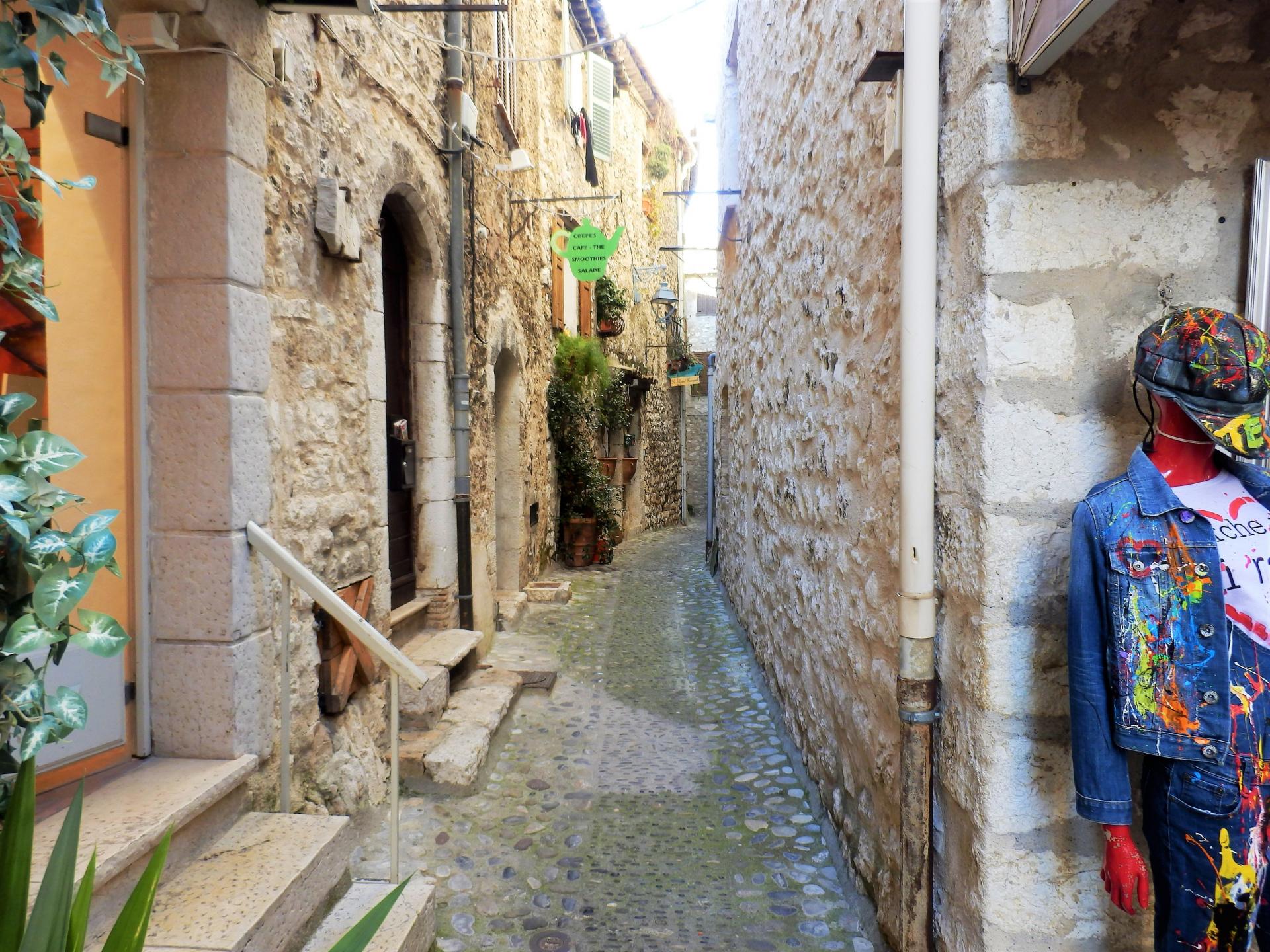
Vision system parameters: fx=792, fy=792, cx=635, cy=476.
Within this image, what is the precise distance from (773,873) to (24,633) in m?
2.34

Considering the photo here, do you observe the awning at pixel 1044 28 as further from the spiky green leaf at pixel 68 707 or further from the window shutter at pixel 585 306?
the window shutter at pixel 585 306

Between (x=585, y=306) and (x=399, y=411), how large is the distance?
5781 mm

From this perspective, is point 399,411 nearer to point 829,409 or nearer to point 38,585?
point 829,409

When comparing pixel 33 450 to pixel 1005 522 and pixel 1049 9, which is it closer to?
pixel 1005 522

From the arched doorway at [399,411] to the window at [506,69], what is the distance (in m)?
2.22

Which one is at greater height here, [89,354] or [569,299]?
[569,299]

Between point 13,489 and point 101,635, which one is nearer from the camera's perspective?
point 13,489

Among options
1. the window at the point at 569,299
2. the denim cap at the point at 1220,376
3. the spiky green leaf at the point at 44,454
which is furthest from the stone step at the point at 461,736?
the window at the point at 569,299

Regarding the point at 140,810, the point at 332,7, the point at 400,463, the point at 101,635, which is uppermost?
the point at 332,7

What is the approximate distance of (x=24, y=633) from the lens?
4.01 ft

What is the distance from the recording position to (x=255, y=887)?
73.2 inches

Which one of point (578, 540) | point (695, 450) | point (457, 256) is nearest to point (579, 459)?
point (578, 540)

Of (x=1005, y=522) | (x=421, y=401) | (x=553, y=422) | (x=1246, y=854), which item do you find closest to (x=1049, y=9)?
(x=1005, y=522)

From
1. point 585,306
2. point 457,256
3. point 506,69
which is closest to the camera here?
point 457,256
